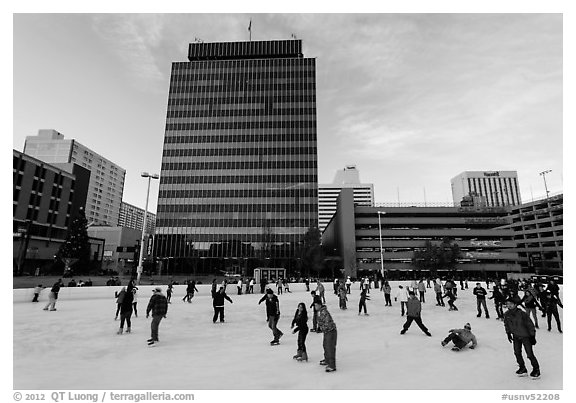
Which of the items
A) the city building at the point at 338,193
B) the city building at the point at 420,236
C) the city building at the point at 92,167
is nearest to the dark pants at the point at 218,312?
the city building at the point at 420,236

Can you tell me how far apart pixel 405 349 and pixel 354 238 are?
2663 inches

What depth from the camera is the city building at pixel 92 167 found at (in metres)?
129

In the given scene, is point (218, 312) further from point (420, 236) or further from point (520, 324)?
point (420, 236)

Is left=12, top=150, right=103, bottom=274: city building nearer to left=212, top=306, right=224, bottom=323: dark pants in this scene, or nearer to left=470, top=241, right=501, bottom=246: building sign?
left=212, top=306, right=224, bottom=323: dark pants

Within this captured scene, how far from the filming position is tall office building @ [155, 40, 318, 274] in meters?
74.4

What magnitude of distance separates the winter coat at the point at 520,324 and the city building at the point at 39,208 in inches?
2748

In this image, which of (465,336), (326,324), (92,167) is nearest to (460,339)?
(465,336)

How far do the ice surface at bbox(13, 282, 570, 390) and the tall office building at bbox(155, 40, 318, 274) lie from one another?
5760 cm

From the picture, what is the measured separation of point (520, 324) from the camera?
6.70 metres

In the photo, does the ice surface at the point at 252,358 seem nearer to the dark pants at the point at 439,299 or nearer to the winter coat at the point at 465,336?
the winter coat at the point at 465,336

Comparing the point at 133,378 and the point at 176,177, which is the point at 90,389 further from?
the point at 176,177

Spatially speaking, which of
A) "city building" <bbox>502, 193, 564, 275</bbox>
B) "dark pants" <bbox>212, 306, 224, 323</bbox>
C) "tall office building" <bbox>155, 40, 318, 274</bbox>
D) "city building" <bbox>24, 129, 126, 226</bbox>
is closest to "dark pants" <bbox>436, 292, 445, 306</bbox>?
"dark pants" <bbox>212, 306, 224, 323</bbox>

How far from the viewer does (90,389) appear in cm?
605

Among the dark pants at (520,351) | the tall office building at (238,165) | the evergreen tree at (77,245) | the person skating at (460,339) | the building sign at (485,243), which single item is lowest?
the person skating at (460,339)
